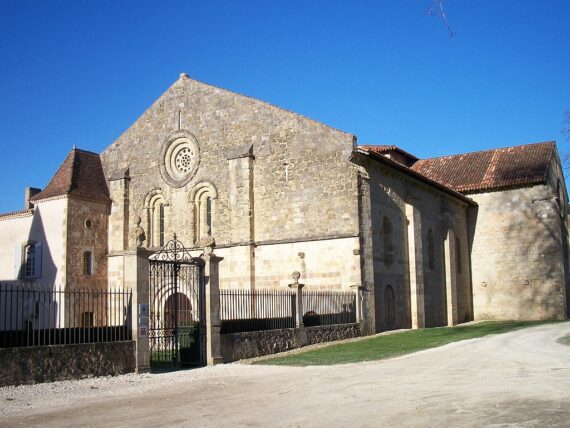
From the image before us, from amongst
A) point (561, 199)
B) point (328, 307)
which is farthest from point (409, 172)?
point (561, 199)

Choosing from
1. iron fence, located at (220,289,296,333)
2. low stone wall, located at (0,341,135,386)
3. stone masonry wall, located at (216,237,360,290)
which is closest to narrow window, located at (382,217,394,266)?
stone masonry wall, located at (216,237,360,290)

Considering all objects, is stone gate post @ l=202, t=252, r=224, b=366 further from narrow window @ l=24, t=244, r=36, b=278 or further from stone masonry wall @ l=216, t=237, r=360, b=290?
narrow window @ l=24, t=244, r=36, b=278

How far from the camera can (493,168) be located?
3716 cm

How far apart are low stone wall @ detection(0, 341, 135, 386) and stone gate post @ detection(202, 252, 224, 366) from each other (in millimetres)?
2267

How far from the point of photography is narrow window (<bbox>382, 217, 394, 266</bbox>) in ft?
87.7

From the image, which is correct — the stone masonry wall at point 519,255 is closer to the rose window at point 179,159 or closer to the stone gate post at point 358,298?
the stone gate post at point 358,298

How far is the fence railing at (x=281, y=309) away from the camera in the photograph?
19.4 meters

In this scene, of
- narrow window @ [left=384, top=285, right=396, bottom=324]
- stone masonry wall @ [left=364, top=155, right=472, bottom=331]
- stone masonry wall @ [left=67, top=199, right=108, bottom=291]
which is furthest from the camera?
stone masonry wall @ [left=67, top=199, right=108, bottom=291]

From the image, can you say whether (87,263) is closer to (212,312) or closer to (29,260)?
(29,260)

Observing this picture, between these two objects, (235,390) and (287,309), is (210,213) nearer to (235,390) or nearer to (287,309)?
(287,309)

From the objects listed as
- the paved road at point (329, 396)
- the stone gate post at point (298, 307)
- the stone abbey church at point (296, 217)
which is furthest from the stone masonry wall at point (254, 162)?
the paved road at point (329, 396)

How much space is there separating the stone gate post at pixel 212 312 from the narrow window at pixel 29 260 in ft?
48.0

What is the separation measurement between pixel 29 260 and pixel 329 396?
2230 centimetres

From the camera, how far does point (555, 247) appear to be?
111 ft
